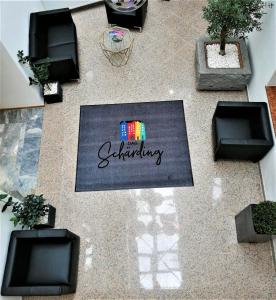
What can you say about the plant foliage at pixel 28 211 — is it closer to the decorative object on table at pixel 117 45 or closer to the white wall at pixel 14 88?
the white wall at pixel 14 88

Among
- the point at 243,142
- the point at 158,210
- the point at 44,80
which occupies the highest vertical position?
the point at 44,80

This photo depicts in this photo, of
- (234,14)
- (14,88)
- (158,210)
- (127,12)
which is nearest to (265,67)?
(234,14)

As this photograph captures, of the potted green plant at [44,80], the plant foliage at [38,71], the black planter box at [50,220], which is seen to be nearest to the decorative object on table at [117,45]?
the potted green plant at [44,80]

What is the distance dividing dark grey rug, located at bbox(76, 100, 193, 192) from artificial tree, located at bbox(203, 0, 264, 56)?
1.40m

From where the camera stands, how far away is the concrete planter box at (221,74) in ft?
16.1

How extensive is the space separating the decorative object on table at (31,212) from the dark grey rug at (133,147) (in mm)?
651

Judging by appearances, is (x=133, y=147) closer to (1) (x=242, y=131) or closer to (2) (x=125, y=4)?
(1) (x=242, y=131)

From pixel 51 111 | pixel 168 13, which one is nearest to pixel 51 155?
pixel 51 111

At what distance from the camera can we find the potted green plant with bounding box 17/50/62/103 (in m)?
4.82

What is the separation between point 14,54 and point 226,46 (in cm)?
328

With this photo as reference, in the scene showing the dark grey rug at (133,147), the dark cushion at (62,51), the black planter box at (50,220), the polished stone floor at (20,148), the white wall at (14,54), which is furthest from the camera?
the dark cushion at (62,51)

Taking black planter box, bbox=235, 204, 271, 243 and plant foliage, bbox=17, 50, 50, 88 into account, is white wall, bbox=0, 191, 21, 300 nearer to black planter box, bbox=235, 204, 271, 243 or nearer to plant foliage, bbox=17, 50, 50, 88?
plant foliage, bbox=17, 50, 50, 88

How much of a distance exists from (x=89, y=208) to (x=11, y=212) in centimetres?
108

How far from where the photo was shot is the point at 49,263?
3885 millimetres
